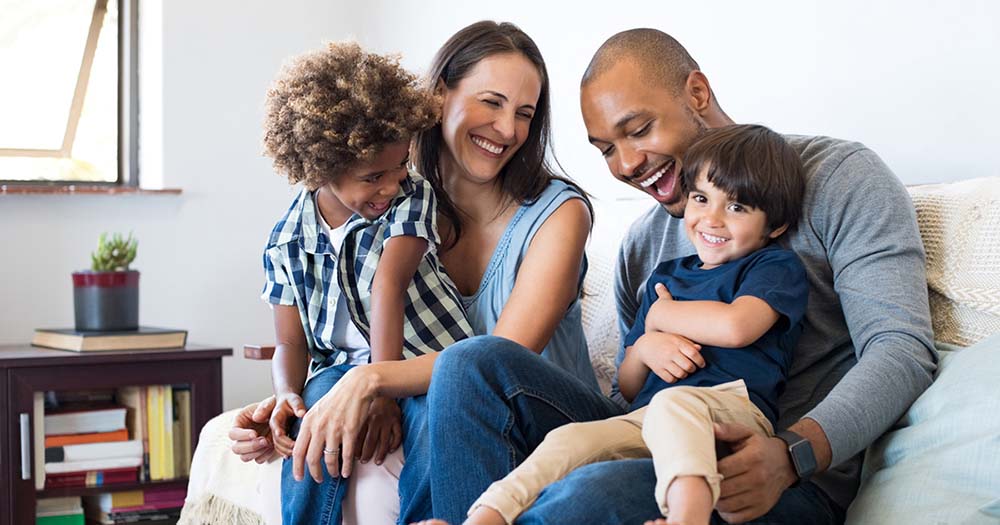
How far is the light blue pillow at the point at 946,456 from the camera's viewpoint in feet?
3.73

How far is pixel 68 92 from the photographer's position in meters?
3.43

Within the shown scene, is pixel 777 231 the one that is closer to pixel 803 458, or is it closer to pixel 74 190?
pixel 803 458

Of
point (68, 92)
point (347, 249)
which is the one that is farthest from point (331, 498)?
point (68, 92)

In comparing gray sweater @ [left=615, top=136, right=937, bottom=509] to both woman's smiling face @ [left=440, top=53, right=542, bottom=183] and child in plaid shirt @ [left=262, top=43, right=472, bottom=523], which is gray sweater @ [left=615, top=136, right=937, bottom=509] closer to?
woman's smiling face @ [left=440, top=53, right=542, bottom=183]

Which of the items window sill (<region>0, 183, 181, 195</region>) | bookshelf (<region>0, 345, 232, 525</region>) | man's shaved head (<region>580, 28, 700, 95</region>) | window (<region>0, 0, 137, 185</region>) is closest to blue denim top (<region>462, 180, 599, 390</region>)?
man's shaved head (<region>580, 28, 700, 95</region>)

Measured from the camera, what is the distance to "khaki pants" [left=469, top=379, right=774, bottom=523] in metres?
1.10

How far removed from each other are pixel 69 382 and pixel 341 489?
140cm

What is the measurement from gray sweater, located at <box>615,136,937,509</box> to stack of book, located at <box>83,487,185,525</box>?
1854 millimetres

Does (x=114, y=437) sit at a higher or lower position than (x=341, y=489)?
lower

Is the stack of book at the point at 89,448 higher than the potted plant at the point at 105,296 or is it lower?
lower

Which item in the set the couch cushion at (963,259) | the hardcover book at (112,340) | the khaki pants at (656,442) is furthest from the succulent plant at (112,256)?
the couch cushion at (963,259)

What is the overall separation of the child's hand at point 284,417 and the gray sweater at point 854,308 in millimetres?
692

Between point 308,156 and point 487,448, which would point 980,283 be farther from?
point 308,156

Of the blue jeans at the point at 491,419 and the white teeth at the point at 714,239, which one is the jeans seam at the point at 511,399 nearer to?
the blue jeans at the point at 491,419
